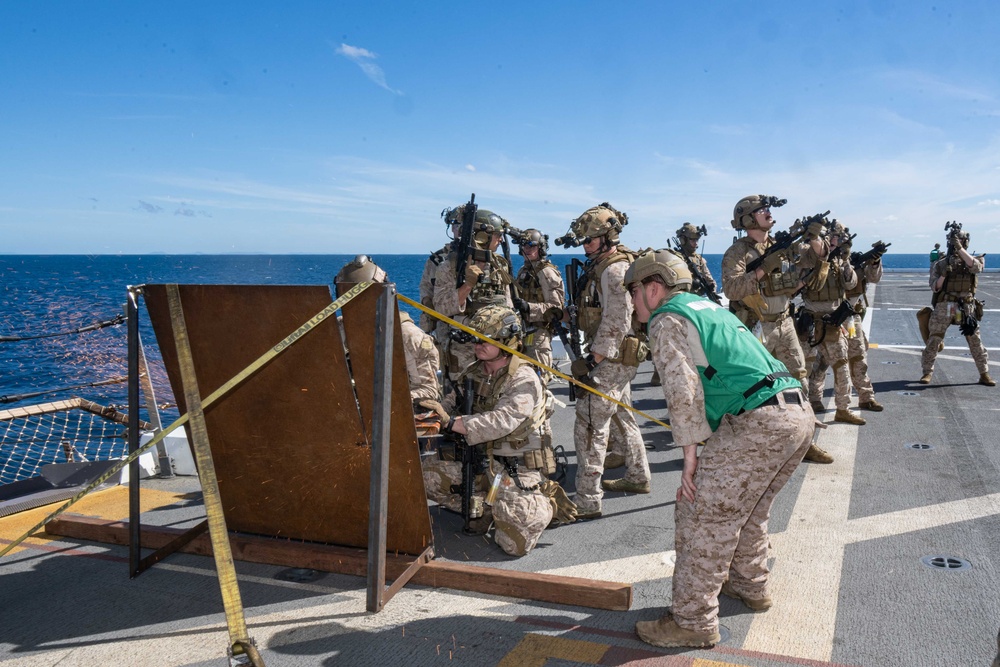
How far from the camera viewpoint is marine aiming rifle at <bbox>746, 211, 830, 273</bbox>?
6.57 m

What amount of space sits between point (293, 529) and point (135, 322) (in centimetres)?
168

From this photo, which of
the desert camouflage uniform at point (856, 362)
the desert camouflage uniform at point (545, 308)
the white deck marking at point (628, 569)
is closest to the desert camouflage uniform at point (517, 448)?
the white deck marking at point (628, 569)

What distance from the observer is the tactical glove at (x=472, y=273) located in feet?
22.6

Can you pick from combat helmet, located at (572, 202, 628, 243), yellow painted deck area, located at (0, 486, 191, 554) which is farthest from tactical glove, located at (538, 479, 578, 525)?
yellow painted deck area, located at (0, 486, 191, 554)

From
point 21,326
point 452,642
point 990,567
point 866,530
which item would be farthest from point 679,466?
point 21,326

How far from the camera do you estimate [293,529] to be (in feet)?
14.9

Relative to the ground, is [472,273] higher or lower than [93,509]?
higher

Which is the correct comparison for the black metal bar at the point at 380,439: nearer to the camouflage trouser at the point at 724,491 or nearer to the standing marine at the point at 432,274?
the camouflage trouser at the point at 724,491

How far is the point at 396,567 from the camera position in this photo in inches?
161

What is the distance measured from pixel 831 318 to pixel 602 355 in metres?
4.21

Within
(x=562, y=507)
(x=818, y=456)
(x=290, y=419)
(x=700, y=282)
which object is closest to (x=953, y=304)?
(x=700, y=282)

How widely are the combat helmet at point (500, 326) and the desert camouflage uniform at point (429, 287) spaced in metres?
2.93

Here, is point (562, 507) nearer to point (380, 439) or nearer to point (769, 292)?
point (380, 439)

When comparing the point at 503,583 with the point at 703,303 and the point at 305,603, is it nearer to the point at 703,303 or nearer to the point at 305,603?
the point at 305,603
